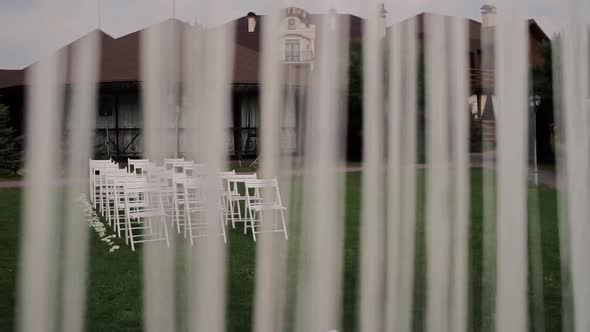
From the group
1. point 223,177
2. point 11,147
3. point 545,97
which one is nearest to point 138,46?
point 11,147

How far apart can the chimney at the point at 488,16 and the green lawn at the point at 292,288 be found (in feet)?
1.79

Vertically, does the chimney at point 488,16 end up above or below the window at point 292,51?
above

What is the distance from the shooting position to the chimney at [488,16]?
229 centimetres

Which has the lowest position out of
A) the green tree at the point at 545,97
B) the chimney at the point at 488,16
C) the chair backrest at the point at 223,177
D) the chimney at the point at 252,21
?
the chair backrest at the point at 223,177

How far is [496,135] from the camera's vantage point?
2.27 m

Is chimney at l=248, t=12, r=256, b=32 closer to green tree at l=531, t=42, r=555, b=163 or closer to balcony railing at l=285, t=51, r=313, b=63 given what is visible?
→ balcony railing at l=285, t=51, r=313, b=63

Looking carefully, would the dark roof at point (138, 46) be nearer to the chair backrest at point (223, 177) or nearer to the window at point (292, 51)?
the window at point (292, 51)

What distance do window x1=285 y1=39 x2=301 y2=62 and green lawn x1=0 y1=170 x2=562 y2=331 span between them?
420 millimetres

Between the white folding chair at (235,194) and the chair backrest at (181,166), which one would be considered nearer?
the chair backrest at (181,166)

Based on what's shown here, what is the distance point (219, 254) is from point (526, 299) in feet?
3.83

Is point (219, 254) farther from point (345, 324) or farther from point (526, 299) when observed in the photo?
point (526, 299)

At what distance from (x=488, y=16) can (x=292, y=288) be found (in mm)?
1225

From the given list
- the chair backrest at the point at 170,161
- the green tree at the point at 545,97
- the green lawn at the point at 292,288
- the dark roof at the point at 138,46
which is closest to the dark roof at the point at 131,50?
the dark roof at the point at 138,46

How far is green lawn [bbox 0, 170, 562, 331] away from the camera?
236 centimetres
